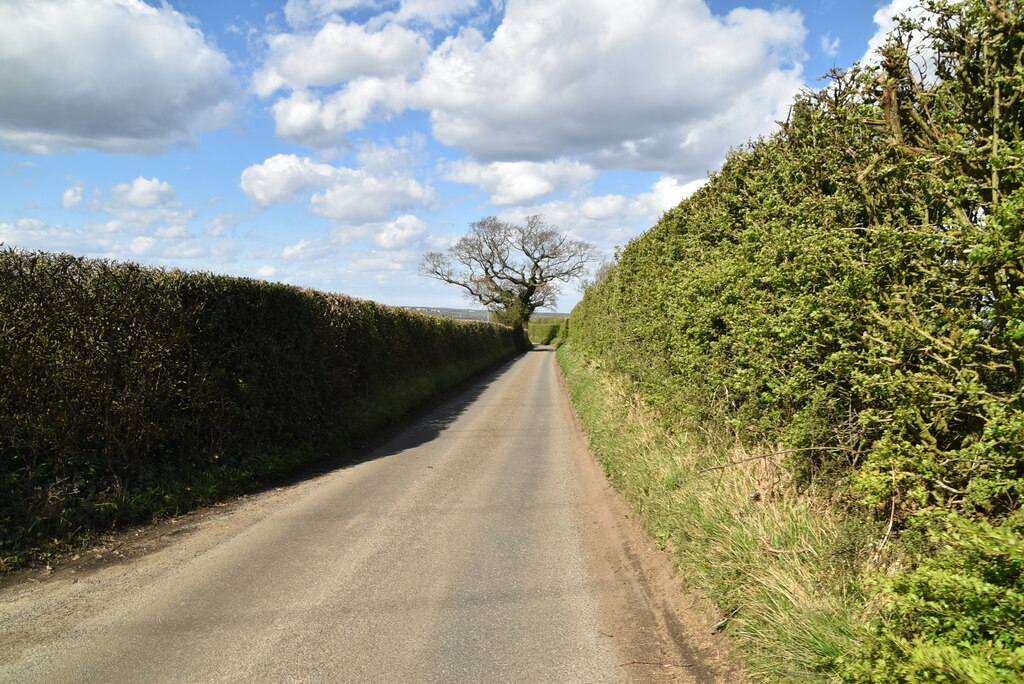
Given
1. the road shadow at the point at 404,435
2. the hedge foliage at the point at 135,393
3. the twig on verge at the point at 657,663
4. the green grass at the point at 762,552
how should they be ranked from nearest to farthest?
the green grass at the point at 762,552
the twig on verge at the point at 657,663
the hedge foliage at the point at 135,393
the road shadow at the point at 404,435

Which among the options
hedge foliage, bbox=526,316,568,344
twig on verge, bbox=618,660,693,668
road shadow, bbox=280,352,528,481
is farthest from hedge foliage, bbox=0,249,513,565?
hedge foliage, bbox=526,316,568,344

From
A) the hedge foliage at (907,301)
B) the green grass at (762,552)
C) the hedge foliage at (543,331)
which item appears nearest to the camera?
the hedge foliage at (907,301)

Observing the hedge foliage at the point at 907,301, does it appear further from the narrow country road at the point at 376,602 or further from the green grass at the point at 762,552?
the narrow country road at the point at 376,602

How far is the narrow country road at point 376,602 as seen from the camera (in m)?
3.87

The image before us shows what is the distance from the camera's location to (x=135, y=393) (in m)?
7.32

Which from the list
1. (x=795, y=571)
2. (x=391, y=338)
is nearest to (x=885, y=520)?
(x=795, y=571)

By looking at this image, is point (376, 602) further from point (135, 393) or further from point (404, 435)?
point (404, 435)

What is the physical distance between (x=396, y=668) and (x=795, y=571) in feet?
8.46

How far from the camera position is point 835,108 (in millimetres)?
5258

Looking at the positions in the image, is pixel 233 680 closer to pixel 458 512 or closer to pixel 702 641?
pixel 702 641

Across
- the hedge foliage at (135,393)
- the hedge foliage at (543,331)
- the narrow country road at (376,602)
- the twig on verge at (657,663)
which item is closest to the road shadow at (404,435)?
the hedge foliage at (135,393)

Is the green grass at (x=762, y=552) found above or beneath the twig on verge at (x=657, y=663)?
above

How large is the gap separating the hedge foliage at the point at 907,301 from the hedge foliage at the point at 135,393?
6650 mm

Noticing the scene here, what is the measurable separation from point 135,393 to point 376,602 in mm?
4530
